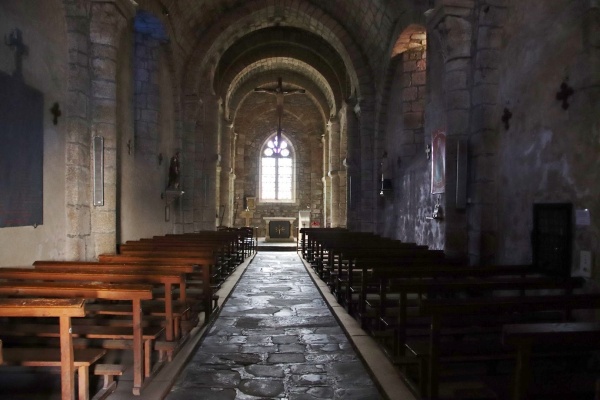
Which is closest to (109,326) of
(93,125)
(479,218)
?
(93,125)

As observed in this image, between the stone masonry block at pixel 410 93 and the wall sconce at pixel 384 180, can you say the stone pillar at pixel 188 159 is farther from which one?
the stone masonry block at pixel 410 93

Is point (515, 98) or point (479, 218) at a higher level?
point (515, 98)

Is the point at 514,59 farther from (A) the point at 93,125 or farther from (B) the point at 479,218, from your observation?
(A) the point at 93,125

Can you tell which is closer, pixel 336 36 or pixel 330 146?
Answer: pixel 336 36

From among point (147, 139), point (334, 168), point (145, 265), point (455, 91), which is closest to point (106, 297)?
point (145, 265)

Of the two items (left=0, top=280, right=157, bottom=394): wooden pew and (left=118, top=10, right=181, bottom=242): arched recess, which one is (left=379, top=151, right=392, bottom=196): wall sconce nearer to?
(left=118, top=10, right=181, bottom=242): arched recess

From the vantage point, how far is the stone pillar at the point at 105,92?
6.16 metres

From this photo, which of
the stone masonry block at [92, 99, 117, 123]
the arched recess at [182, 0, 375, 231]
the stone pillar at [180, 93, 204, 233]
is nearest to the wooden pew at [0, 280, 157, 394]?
the stone masonry block at [92, 99, 117, 123]

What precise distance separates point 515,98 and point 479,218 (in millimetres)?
1611

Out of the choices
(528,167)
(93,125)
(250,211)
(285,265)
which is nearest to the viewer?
(528,167)

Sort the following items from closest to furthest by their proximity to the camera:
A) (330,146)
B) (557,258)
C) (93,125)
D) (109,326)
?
(109,326) → (557,258) → (93,125) → (330,146)

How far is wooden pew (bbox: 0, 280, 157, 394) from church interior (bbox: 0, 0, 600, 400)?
36 mm

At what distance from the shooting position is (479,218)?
591 cm

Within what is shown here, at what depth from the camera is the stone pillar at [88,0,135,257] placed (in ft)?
20.2
